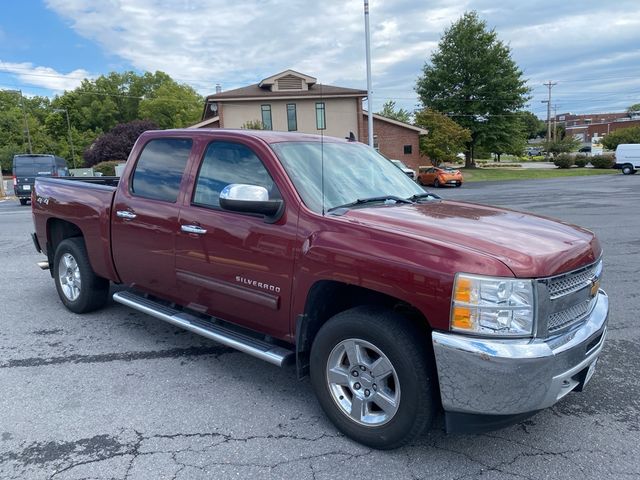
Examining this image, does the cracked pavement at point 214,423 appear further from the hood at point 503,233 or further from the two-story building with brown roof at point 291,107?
the two-story building with brown roof at point 291,107

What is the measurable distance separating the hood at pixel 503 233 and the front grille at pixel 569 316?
241 mm

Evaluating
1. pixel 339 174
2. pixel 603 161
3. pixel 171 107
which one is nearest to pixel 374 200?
pixel 339 174

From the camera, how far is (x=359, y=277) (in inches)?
110

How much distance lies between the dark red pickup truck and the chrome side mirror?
0.01 metres

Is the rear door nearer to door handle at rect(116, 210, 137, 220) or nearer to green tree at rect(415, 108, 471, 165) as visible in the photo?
door handle at rect(116, 210, 137, 220)

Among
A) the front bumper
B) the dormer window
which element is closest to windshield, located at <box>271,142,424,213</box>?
the front bumper

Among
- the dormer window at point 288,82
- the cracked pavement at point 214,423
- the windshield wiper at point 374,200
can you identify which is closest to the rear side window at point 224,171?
the windshield wiper at point 374,200

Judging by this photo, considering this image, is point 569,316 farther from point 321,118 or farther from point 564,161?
point 564,161

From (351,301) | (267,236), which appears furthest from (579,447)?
(267,236)

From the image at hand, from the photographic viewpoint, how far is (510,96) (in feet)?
163

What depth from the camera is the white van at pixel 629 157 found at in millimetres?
41284

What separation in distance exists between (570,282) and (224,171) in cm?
249

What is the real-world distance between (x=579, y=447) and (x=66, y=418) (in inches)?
129

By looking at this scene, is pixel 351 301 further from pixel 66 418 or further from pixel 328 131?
pixel 328 131
